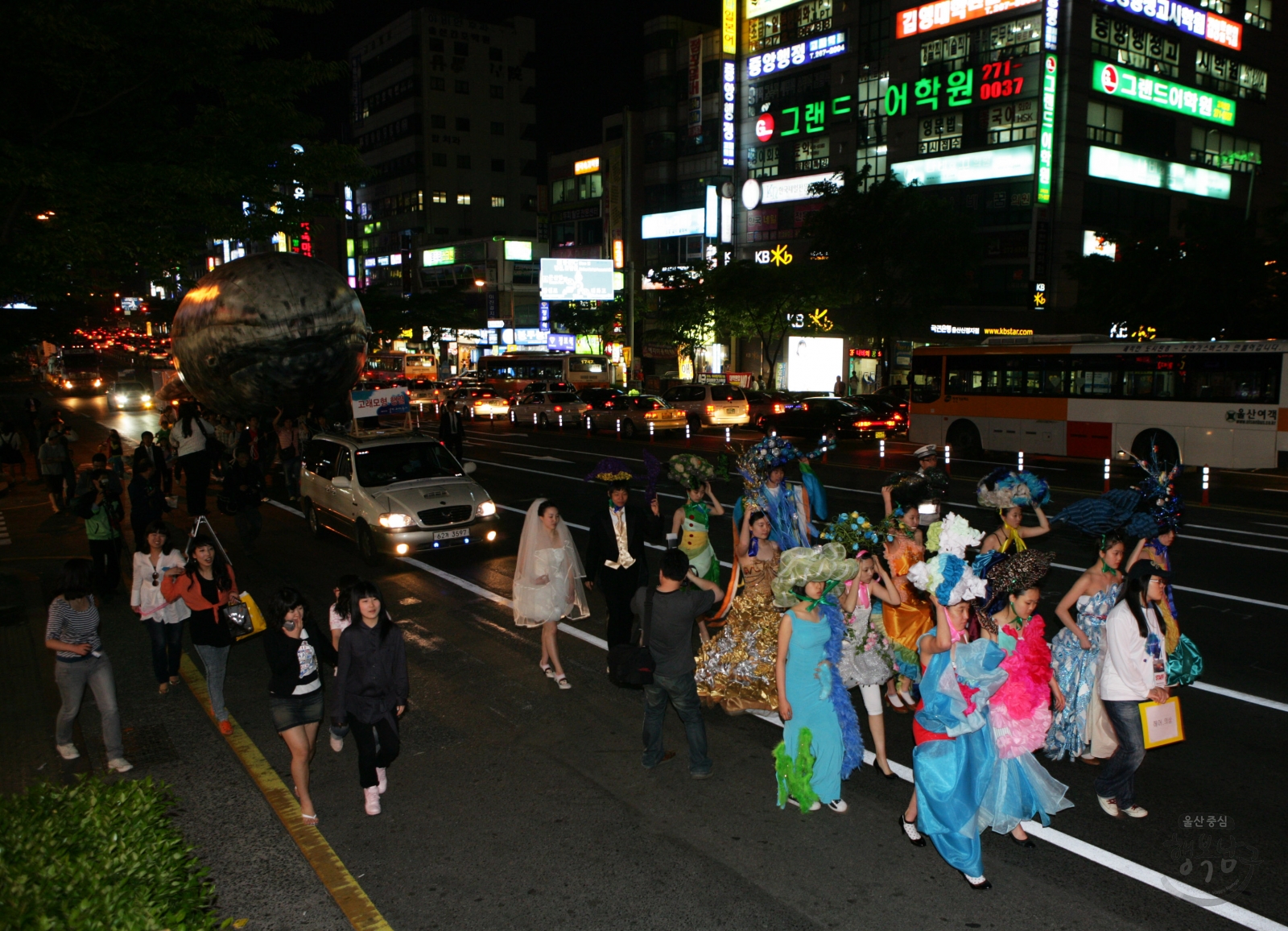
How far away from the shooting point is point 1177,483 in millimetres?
20891

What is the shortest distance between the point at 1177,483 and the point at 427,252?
87933 millimetres

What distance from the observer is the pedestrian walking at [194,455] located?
54.2 feet

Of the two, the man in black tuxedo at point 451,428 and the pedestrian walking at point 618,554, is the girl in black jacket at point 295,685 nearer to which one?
the pedestrian walking at point 618,554

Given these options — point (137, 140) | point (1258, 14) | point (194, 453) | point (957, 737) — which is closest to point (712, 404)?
point (194, 453)

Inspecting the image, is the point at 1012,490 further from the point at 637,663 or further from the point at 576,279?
the point at 576,279

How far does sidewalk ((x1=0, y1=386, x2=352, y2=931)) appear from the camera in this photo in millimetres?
5105

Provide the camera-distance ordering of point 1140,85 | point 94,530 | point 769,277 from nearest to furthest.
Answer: point 94,530 < point 769,277 < point 1140,85

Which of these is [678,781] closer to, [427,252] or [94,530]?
[94,530]

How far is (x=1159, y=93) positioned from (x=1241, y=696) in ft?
165

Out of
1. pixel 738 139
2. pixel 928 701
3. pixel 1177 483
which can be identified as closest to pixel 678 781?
pixel 928 701

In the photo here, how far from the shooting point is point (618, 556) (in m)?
8.42

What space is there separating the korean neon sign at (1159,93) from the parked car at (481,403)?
107 ft

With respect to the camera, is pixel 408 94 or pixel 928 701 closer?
pixel 928 701

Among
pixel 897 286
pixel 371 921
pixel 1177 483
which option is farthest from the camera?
pixel 897 286
